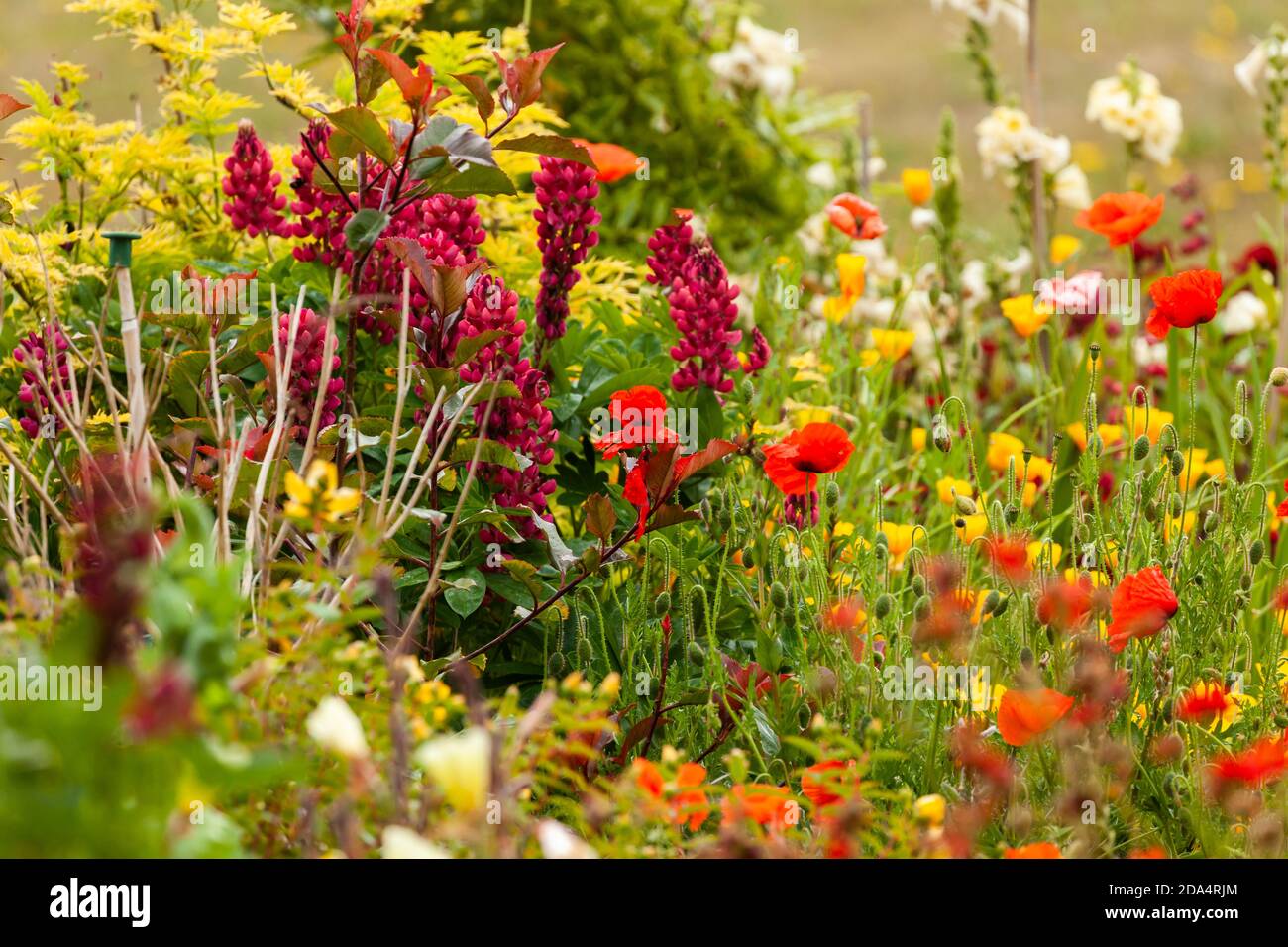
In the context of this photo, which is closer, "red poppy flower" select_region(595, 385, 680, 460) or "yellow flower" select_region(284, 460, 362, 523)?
"yellow flower" select_region(284, 460, 362, 523)

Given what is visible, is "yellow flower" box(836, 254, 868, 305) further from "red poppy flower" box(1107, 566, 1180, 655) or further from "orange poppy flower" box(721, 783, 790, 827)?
"orange poppy flower" box(721, 783, 790, 827)

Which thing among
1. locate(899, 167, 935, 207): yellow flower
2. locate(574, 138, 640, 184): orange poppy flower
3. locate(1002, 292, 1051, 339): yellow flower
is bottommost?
locate(1002, 292, 1051, 339): yellow flower

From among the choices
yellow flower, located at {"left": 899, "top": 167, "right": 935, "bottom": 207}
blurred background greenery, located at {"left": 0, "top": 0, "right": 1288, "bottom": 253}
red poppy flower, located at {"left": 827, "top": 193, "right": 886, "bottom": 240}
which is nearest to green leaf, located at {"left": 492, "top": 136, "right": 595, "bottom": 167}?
red poppy flower, located at {"left": 827, "top": 193, "right": 886, "bottom": 240}

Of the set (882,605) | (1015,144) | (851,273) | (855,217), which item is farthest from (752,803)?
(1015,144)

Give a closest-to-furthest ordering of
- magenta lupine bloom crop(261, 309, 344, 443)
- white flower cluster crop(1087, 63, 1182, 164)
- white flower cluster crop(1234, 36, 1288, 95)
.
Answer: magenta lupine bloom crop(261, 309, 344, 443) → white flower cluster crop(1234, 36, 1288, 95) → white flower cluster crop(1087, 63, 1182, 164)

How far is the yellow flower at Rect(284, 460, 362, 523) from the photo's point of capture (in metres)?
1.27

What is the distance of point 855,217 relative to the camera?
3033 millimetres

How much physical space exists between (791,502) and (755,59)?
8.51 feet

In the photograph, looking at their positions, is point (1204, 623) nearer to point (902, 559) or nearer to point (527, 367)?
point (902, 559)

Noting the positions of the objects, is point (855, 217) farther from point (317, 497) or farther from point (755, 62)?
point (317, 497)

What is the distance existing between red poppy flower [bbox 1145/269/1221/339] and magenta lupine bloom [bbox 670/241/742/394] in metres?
0.67

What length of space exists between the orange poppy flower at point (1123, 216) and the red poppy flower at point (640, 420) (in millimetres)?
1219

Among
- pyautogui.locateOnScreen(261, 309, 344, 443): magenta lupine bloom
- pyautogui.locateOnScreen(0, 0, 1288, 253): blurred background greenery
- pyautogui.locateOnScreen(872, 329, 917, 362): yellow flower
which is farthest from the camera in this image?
pyautogui.locateOnScreen(0, 0, 1288, 253): blurred background greenery
